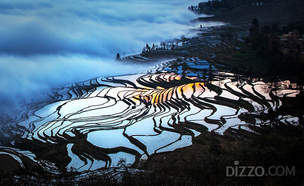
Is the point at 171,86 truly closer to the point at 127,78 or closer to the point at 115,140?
the point at 127,78

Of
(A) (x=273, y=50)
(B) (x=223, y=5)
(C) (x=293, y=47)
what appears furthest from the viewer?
(B) (x=223, y=5)

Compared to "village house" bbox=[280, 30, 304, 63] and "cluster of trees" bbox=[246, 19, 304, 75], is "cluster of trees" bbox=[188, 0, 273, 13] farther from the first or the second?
"village house" bbox=[280, 30, 304, 63]

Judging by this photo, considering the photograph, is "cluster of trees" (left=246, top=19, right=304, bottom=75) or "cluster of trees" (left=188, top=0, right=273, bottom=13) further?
"cluster of trees" (left=188, top=0, right=273, bottom=13)

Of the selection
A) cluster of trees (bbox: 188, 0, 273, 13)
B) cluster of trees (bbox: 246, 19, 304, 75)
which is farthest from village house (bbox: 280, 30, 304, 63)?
cluster of trees (bbox: 188, 0, 273, 13)

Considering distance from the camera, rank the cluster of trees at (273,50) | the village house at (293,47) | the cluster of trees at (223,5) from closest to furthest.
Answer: the cluster of trees at (273,50) < the village house at (293,47) < the cluster of trees at (223,5)

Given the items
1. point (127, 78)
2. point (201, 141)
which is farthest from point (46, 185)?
point (127, 78)

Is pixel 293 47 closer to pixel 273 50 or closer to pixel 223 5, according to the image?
pixel 273 50

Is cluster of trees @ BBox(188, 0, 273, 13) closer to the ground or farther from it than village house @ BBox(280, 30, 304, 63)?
farther from it

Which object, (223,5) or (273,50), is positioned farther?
(223,5)

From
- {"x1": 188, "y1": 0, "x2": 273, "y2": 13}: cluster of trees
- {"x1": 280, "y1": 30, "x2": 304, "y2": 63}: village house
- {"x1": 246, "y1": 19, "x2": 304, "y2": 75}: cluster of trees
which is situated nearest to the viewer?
{"x1": 246, "y1": 19, "x2": 304, "y2": 75}: cluster of trees

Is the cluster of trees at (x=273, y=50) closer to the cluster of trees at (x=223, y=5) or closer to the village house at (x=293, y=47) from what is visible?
the village house at (x=293, y=47)

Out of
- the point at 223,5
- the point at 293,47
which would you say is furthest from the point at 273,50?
the point at 223,5

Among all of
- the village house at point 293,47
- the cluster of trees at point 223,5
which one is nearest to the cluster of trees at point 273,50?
the village house at point 293,47
